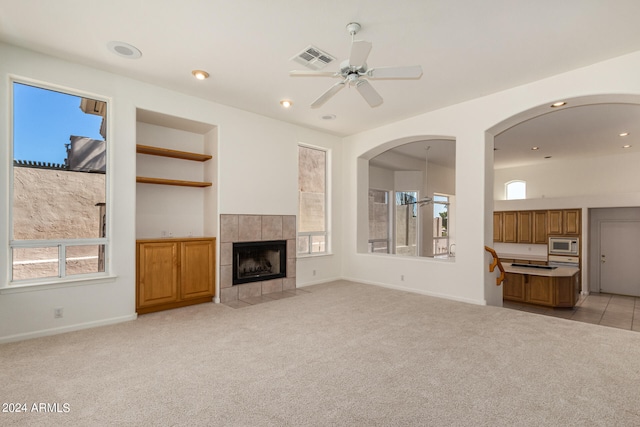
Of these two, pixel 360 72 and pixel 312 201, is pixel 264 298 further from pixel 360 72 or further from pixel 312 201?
pixel 360 72

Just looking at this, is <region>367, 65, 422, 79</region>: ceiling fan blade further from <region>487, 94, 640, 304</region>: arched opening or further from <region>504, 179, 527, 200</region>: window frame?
<region>504, 179, 527, 200</region>: window frame

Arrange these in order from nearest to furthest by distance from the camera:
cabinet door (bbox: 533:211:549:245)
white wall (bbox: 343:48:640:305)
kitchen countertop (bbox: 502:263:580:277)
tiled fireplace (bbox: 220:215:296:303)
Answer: white wall (bbox: 343:48:640:305)
tiled fireplace (bbox: 220:215:296:303)
kitchen countertop (bbox: 502:263:580:277)
cabinet door (bbox: 533:211:549:245)

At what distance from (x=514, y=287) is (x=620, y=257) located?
3955 mm

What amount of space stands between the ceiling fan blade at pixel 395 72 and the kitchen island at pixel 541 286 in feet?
17.7

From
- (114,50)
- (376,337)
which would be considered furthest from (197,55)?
(376,337)

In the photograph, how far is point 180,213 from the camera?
5.22 meters

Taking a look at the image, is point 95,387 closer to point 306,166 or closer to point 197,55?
point 197,55

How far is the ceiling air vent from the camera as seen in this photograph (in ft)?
11.0

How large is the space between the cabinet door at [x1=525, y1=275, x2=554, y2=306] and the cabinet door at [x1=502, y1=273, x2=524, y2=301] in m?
0.09

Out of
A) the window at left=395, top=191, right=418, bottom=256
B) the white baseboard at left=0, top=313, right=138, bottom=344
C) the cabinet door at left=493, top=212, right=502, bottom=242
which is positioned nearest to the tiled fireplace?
the white baseboard at left=0, top=313, right=138, bottom=344

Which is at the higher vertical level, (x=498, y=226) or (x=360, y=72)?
(x=360, y=72)

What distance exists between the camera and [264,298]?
5234 millimetres

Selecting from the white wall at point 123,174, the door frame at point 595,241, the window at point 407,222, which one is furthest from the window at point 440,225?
the white wall at point 123,174

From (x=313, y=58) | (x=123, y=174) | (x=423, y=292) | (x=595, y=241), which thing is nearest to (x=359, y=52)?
(x=313, y=58)
